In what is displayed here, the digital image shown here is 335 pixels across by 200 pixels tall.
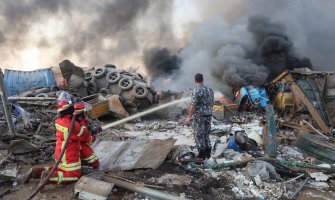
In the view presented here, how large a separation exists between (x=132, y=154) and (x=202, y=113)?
1444 mm

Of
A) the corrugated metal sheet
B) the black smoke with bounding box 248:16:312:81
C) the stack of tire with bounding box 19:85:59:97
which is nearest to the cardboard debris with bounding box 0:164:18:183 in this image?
the stack of tire with bounding box 19:85:59:97

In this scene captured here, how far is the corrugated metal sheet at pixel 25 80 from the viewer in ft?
34.2

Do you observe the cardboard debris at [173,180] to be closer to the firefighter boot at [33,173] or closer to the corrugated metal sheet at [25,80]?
the firefighter boot at [33,173]

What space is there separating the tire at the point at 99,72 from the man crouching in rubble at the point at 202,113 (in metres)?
6.58

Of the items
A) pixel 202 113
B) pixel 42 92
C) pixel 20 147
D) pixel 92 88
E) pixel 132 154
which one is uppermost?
pixel 92 88

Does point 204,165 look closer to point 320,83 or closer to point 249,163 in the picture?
point 249,163

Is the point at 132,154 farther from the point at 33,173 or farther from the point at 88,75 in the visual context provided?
the point at 88,75

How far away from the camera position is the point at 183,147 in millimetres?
6227

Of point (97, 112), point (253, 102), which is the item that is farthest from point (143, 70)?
point (97, 112)

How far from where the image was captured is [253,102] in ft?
40.2

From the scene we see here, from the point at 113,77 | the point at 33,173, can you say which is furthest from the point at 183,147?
the point at 113,77

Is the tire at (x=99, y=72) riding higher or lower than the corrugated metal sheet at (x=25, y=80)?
higher

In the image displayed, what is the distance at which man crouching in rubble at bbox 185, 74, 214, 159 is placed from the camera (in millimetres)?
5848

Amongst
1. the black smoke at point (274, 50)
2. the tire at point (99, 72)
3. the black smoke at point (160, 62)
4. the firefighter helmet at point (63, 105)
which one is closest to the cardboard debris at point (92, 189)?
the firefighter helmet at point (63, 105)
